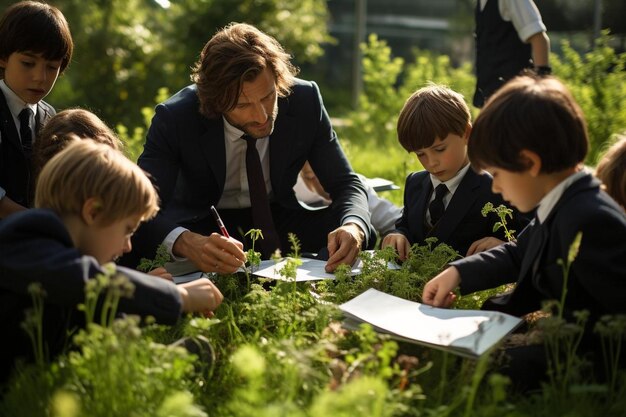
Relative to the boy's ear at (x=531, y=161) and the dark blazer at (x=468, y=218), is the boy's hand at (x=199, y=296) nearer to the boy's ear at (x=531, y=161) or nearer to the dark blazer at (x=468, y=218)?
the boy's ear at (x=531, y=161)

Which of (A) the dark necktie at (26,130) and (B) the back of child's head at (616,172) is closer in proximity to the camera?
(B) the back of child's head at (616,172)

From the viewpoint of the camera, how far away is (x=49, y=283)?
242cm

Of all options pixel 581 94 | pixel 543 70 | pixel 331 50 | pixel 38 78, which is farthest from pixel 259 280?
pixel 331 50

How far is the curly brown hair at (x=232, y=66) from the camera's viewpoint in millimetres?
3834

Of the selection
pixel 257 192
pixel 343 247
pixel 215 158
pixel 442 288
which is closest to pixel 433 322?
pixel 442 288

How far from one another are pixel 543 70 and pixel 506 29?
0.85 m

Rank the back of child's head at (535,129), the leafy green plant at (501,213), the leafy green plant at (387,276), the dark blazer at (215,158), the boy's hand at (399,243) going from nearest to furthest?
the back of child's head at (535,129)
the leafy green plant at (387,276)
the leafy green plant at (501,213)
the boy's hand at (399,243)
the dark blazer at (215,158)

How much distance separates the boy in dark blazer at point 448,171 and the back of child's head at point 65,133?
127 cm

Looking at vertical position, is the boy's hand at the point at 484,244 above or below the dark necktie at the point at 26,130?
below

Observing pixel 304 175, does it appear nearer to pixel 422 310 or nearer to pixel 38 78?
pixel 38 78

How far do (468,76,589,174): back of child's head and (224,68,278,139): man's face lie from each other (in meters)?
1.34

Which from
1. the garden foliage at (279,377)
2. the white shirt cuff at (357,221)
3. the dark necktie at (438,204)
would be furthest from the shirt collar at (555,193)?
the white shirt cuff at (357,221)

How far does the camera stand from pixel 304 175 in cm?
502

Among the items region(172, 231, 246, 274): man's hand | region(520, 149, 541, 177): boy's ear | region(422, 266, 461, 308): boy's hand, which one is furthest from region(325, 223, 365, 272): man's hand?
region(520, 149, 541, 177): boy's ear
